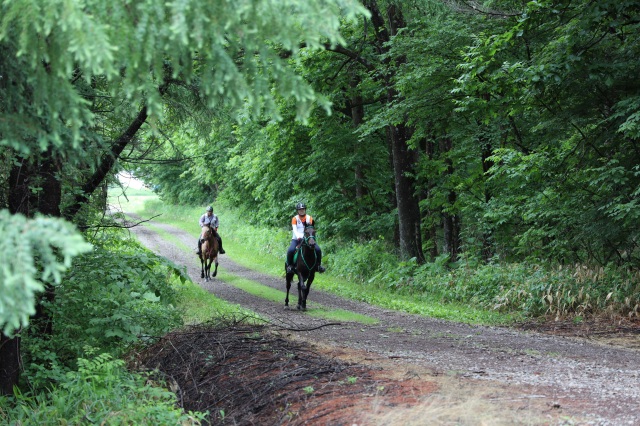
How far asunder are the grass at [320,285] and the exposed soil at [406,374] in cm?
195

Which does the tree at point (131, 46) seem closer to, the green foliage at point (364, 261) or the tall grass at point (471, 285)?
the tall grass at point (471, 285)

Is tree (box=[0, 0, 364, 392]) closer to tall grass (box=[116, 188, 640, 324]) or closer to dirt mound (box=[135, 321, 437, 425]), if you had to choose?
dirt mound (box=[135, 321, 437, 425])

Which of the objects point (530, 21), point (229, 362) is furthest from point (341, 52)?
point (229, 362)

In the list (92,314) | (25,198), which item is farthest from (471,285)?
(25,198)

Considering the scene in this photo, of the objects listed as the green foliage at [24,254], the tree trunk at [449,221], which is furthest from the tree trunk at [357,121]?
the green foliage at [24,254]

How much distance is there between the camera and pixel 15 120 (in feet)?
13.1

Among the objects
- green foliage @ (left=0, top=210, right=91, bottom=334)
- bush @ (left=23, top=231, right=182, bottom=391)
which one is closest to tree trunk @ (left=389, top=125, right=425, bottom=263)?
bush @ (left=23, top=231, right=182, bottom=391)

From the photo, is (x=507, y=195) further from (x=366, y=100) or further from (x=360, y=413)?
(x=360, y=413)

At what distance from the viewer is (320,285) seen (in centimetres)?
1894

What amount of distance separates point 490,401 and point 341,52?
45.3 ft

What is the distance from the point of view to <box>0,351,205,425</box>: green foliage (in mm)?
5676

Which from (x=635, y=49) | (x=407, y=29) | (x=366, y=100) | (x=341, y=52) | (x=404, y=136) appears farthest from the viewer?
(x=366, y=100)

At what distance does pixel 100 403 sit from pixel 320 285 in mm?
13076

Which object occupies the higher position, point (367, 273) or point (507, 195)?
point (507, 195)
